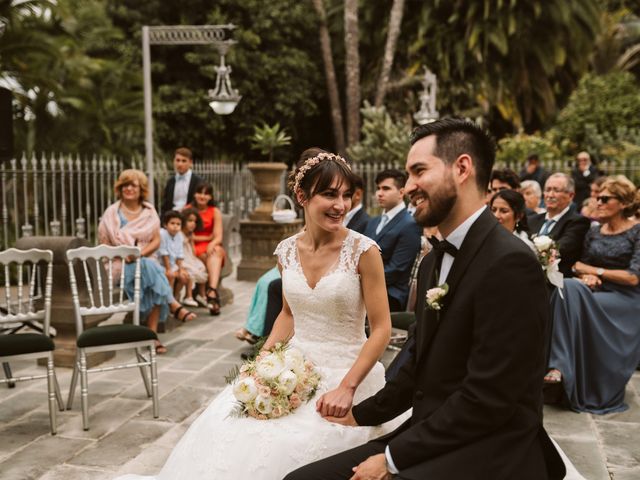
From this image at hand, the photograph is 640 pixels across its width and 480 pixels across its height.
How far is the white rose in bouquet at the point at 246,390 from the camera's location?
2.85 meters

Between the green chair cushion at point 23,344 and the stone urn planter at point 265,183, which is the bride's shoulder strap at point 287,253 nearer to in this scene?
the green chair cushion at point 23,344

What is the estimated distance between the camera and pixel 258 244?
11211mm

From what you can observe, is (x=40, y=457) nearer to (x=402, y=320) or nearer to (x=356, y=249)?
(x=356, y=249)

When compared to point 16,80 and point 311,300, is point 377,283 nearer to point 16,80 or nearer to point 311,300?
point 311,300

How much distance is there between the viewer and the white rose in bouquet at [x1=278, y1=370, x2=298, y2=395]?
2.82 m

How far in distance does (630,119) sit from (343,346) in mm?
17858

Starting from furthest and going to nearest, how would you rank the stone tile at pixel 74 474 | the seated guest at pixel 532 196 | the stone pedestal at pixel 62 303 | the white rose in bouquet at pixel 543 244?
1. the seated guest at pixel 532 196
2. the stone pedestal at pixel 62 303
3. the white rose in bouquet at pixel 543 244
4. the stone tile at pixel 74 474

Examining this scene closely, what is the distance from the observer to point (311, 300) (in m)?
3.31

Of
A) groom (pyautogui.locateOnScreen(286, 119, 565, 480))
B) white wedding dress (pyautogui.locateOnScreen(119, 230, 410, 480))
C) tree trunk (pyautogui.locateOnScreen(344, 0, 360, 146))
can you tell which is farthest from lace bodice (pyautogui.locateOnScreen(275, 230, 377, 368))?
tree trunk (pyautogui.locateOnScreen(344, 0, 360, 146))

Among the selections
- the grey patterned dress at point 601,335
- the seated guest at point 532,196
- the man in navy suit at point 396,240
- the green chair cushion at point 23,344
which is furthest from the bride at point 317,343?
the seated guest at point 532,196

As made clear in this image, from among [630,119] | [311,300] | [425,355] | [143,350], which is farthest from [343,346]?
[630,119]

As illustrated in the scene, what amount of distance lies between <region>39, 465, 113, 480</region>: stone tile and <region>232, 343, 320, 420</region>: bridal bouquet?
1546 mm

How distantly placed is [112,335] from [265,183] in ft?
22.0

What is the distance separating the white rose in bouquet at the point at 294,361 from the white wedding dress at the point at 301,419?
164mm
